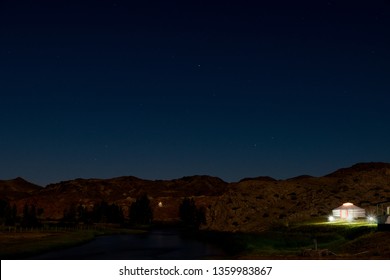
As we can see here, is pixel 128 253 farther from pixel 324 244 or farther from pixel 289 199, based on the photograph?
pixel 289 199

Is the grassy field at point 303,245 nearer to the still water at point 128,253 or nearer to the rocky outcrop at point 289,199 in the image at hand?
the still water at point 128,253

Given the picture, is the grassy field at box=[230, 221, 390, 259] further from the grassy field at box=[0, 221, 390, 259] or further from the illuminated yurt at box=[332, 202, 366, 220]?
the illuminated yurt at box=[332, 202, 366, 220]

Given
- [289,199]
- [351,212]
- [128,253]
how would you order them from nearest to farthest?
[128,253], [351,212], [289,199]

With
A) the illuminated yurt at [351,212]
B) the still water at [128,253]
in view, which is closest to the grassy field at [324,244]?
the still water at [128,253]

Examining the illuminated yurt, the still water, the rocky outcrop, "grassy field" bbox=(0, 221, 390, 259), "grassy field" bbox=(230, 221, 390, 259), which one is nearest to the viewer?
"grassy field" bbox=(230, 221, 390, 259)

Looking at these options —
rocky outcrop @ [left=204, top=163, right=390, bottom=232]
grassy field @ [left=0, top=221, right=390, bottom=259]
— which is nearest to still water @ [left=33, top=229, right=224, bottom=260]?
grassy field @ [left=0, top=221, right=390, bottom=259]

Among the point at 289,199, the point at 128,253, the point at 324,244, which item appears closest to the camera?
the point at 324,244

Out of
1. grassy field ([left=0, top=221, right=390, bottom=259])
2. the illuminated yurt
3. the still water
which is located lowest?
the still water

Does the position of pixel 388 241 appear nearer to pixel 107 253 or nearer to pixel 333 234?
pixel 333 234

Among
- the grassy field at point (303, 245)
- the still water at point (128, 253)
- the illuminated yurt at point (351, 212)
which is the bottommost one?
the still water at point (128, 253)

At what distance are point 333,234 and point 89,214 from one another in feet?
356

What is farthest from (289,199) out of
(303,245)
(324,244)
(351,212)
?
(324,244)

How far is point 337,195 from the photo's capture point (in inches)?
4978

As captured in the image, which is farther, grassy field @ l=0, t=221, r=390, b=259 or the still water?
the still water
